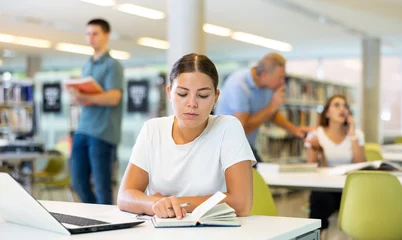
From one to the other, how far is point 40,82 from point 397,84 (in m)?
9.83

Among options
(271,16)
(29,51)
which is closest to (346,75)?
(271,16)

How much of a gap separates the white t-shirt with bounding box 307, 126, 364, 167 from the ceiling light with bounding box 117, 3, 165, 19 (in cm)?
608

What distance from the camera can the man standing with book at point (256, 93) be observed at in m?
4.44

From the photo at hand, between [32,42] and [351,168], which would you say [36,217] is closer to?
[351,168]

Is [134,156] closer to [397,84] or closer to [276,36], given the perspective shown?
[276,36]

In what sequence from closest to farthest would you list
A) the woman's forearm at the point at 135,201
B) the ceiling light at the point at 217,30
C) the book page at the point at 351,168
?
the woman's forearm at the point at 135,201 → the book page at the point at 351,168 → the ceiling light at the point at 217,30

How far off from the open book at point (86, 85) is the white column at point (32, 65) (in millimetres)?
14079

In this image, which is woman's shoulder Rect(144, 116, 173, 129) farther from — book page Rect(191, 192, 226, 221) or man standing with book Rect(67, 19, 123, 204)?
man standing with book Rect(67, 19, 123, 204)

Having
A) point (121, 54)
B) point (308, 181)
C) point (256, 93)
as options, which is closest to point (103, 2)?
point (256, 93)

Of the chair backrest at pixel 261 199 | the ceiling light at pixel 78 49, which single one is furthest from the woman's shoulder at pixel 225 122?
the ceiling light at pixel 78 49

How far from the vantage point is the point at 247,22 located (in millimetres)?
11875

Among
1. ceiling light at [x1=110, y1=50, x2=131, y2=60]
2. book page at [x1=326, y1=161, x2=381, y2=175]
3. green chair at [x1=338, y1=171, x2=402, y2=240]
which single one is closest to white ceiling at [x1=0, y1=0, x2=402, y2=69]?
ceiling light at [x1=110, y1=50, x2=131, y2=60]

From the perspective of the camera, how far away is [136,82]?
32.1ft

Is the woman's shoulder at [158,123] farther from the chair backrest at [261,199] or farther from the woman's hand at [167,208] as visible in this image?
the chair backrest at [261,199]
